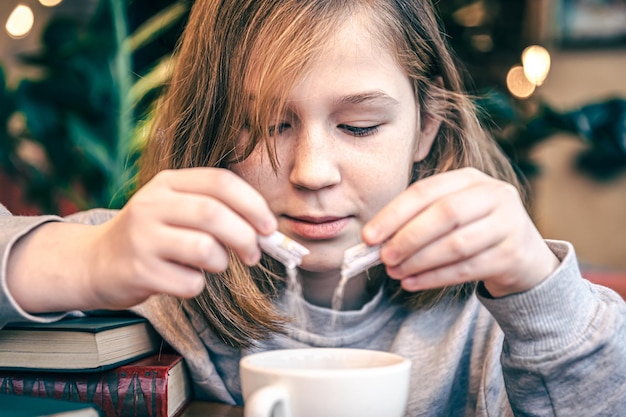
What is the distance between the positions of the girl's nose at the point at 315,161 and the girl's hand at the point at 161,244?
190 mm

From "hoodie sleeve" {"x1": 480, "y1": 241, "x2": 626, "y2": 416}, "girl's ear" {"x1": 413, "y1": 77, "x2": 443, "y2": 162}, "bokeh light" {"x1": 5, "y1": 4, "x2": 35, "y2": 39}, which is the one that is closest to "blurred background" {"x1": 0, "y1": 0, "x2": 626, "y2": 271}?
"bokeh light" {"x1": 5, "y1": 4, "x2": 35, "y2": 39}

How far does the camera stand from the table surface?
67cm

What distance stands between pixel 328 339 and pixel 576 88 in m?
2.90

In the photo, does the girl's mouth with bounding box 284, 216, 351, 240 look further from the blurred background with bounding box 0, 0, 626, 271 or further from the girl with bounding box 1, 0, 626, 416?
the blurred background with bounding box 0, 0, 626, 271

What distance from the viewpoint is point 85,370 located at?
63 cm

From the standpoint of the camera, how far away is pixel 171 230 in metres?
0.52

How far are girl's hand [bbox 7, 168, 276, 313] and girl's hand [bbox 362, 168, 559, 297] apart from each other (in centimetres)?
10

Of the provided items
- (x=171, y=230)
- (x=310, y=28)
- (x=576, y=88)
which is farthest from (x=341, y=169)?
(x=576, y=88)

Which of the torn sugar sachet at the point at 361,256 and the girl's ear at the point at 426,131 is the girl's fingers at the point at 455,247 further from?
the girl's ear at the point at 426,131

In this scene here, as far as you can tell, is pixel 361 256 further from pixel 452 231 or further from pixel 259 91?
pixel 259 91

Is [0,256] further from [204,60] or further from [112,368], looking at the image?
[204,60]

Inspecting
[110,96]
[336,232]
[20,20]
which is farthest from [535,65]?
[336,232]

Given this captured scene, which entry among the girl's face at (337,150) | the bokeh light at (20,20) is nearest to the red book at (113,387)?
the girl's face at (337,150)

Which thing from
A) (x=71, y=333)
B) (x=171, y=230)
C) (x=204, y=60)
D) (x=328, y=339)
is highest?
(x=204, y=60)
